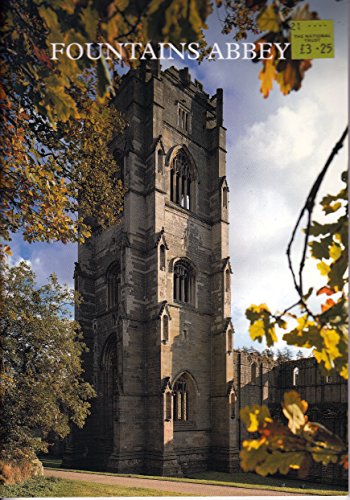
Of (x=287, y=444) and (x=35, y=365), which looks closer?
(x=287, y=444)

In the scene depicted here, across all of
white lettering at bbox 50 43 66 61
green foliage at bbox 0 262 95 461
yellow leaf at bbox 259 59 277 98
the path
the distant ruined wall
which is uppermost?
white lettering at bbox 50 43 66 61

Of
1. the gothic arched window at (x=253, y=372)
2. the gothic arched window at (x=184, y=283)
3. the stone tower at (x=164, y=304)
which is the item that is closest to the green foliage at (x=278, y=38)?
the stone tower at (x=164, y=304)

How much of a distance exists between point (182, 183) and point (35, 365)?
24.0 ft

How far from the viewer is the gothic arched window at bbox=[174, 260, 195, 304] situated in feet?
43.2

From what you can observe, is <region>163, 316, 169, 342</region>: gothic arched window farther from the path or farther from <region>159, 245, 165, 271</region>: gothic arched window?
the path

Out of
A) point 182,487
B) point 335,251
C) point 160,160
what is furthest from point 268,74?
point 160,160

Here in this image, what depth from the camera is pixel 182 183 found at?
12898 mm

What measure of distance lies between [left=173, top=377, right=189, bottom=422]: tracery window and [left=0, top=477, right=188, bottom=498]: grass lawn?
6.98 meters

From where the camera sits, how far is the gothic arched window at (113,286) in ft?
38.0

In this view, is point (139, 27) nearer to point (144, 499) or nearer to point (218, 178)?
point (144, 499)

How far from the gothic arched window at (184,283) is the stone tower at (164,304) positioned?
0.03m

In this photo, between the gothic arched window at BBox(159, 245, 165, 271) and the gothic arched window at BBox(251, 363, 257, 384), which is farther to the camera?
the gothic arched window at BBox(251, 363, 257, 384)

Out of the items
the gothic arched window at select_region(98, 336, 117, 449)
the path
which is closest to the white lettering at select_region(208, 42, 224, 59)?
the path

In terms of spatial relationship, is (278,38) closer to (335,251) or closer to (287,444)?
(335,251)
